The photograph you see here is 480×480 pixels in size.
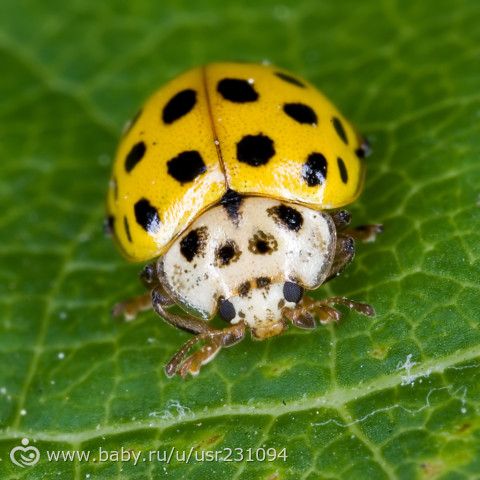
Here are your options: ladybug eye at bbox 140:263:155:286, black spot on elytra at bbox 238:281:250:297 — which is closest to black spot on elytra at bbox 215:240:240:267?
black spot on elytra at bbox 238:281:250:297

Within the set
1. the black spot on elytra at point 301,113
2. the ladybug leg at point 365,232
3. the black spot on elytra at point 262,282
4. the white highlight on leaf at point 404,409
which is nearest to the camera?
the white highlight on leaf at point 404,409

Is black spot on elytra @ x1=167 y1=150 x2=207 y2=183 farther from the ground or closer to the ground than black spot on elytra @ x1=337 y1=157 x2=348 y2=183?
farther from the ground

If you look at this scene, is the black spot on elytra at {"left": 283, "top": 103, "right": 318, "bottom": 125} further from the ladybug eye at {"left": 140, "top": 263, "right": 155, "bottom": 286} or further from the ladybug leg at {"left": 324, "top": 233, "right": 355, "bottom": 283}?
the ladybug eye at {"left": 140, "top": 263, "right": 155, "bottom": 286}

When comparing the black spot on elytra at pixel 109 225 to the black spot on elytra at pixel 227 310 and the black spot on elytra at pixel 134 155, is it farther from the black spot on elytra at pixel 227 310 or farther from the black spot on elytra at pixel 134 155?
the black spot on elytra at pixel 227 310

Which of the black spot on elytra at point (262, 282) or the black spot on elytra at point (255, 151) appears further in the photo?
the black spot on elytra at point (255, 151)

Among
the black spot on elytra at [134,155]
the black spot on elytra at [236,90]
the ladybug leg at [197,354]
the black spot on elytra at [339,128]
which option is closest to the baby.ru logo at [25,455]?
the ladybug leg at [197,354]

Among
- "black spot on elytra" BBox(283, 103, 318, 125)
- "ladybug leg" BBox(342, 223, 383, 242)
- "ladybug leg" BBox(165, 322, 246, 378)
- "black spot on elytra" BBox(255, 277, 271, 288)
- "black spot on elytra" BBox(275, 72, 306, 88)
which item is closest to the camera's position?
"black spot on elytra" BBox(255, 277, 271, 288)

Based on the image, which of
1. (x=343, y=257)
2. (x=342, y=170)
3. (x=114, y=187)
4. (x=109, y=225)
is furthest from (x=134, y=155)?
(x=343, y=257)

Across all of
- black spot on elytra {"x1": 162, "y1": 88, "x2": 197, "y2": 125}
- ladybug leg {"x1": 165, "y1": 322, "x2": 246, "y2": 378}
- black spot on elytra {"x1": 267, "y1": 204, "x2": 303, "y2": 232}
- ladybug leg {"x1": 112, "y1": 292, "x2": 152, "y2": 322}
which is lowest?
ladybug leg {"x1": 165, "y1": 322, "x2": 246, "y2": 378}
